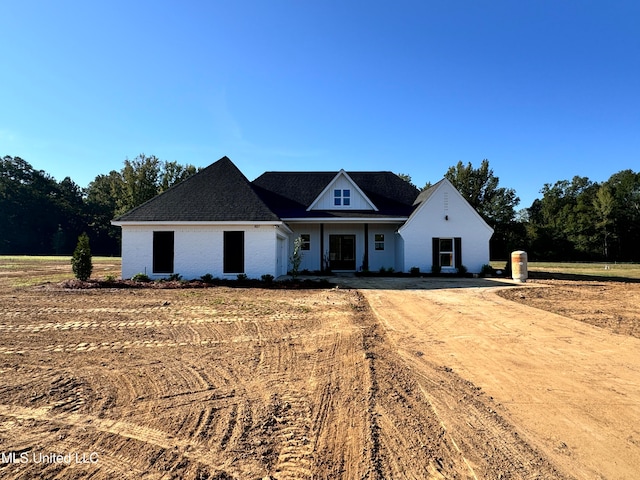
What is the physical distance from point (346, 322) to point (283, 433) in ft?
14.9

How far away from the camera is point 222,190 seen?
1759 cm

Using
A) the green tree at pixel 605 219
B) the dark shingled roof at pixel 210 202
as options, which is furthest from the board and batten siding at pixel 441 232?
the green tree at pixel 605 219

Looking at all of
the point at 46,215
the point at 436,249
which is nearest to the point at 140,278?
the point at 436,249

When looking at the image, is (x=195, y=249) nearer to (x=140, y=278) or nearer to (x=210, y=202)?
(x=210, y=202)

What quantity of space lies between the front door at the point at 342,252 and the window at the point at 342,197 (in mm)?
2211

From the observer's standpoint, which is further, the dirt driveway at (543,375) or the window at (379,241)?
the window at (379,241)

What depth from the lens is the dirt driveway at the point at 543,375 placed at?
281 centimetres

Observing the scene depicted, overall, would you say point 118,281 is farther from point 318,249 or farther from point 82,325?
point 318,249

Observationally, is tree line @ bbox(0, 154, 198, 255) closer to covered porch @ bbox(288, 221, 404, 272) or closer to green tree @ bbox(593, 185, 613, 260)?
covered porch @ bbox(288, 221, 404, 272)

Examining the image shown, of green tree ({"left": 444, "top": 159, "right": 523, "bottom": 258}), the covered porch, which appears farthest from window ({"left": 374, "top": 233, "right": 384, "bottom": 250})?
green tree ({"left": 444, "top": 159, "right": 523, "bottom": 258})

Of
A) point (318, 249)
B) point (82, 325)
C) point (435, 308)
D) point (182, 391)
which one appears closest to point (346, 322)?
point (435, 308)

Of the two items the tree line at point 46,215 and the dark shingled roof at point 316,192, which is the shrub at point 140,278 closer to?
the dark shingled roof at point 316,192

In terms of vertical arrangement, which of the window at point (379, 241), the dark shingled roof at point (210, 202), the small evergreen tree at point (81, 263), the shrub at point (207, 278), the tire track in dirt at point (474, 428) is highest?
the dark shingled roof at point (210, 202)

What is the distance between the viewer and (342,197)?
21516mm
